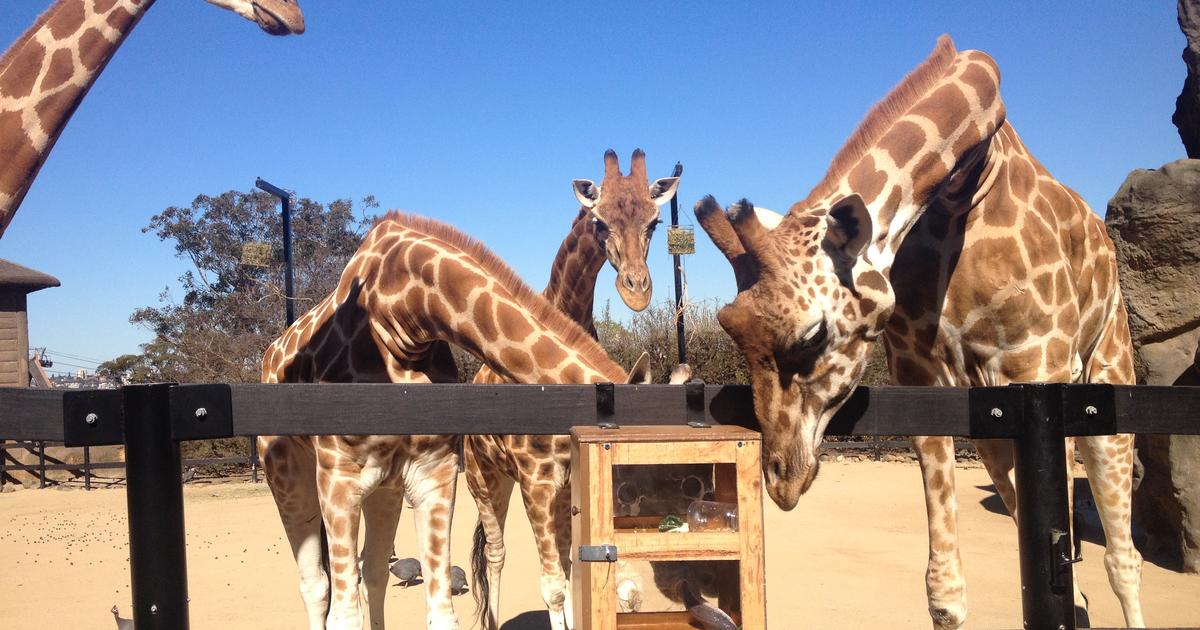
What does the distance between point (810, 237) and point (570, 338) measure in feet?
4.02

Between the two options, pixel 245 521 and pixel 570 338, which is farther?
pixel 245 521

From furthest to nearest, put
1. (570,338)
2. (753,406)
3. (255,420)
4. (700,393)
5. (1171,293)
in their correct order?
1. (1171,293)
2. (570,338)
3. (753,406)
4. (700,393)
5. (255,420)

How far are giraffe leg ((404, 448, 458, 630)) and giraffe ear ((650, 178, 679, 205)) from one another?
9.78 ft

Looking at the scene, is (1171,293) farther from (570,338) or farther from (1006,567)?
(570,338)

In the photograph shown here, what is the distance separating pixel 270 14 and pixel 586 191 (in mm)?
3009

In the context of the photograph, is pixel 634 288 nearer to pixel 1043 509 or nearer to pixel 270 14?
pixel 270 14

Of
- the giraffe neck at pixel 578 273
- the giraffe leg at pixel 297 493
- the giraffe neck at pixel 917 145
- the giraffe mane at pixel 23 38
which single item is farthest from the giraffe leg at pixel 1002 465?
the giraffe mane at pixel 23 38

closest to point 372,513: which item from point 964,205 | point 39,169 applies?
point 39,169

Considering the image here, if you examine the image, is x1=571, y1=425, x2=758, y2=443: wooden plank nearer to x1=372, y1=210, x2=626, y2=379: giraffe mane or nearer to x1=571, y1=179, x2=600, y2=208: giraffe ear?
x1=372, y1=210, x2=626, y2=379: giraffe mane

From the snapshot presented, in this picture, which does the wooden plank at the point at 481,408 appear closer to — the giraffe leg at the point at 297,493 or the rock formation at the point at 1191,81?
the giraffe leg at the point at 297,493

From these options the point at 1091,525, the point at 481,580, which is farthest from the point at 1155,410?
the point at 1091,525

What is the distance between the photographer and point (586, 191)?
589 cm

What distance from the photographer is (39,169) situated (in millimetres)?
2926

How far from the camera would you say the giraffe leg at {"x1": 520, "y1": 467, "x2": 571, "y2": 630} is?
3828 millimetres
